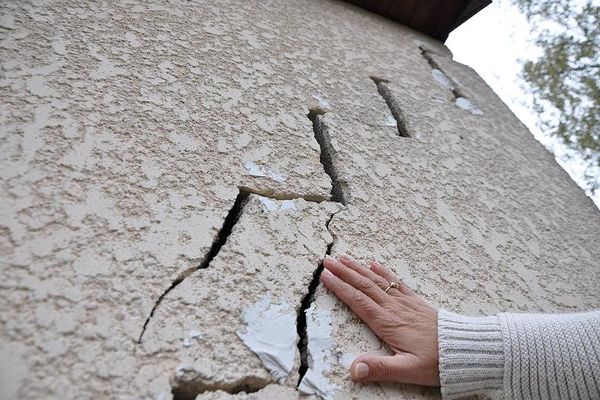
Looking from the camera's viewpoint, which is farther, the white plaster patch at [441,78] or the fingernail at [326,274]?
the white plaster patch at [441,78]

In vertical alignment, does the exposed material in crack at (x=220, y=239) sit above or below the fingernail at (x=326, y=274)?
below

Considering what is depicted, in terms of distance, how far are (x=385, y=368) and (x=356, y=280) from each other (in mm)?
182

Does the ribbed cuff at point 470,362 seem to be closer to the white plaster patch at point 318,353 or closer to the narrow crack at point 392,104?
the white plaster patch at point 318,353

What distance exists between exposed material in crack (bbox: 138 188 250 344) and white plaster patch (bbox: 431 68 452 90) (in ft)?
4.86

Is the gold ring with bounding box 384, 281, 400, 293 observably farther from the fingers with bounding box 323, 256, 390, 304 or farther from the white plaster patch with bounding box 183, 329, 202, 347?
the white plaster patch with bounding box 183, 329, 202, 347

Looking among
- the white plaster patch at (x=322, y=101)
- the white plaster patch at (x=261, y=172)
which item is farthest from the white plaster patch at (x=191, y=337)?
the white plaster patch at (x=322, y=101)

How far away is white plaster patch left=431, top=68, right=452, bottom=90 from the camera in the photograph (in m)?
1.86

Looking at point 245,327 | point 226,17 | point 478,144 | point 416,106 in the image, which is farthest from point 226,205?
point 478,144

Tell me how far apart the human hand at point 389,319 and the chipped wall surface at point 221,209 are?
0.03 meters

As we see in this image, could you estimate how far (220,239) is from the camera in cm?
75

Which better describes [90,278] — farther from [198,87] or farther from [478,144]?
[478,144]

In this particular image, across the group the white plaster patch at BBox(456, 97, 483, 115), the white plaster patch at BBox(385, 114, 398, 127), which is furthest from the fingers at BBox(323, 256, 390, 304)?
the white plaster patch at BBox(456, 97, 483, 115)

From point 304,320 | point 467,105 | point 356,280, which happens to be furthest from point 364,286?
point 467,105

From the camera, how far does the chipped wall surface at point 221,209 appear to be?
0.55 metres
